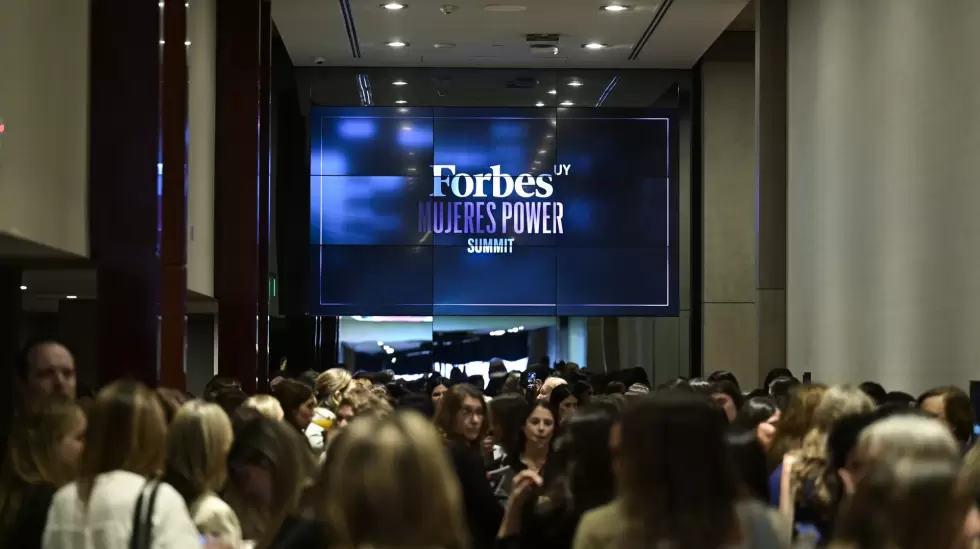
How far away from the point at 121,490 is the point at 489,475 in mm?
2896

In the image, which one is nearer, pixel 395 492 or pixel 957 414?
pixel 395 492

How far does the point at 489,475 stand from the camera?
7.04 m

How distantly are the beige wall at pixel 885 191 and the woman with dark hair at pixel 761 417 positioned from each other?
4.15 meters

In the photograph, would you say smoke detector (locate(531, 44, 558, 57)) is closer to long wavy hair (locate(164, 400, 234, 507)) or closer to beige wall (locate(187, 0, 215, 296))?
beige wall (locate(187, 0, 215, 296))

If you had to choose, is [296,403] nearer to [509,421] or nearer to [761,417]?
[509,421]

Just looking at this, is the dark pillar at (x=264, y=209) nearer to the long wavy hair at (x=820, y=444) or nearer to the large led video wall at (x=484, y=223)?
the large led video wall at (x=484, y=223)

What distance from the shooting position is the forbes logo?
918 inches

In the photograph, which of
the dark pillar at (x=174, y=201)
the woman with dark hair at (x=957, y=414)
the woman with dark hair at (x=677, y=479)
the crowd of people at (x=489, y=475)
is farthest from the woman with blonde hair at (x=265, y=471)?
the dark pillar at (x=174, y=201)

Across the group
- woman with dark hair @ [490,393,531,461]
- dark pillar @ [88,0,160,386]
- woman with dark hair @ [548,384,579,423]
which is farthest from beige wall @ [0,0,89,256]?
woman with dark hair @ [548,384,579,423]

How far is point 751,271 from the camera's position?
23531 millimetres

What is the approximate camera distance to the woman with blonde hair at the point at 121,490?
4.30 meters

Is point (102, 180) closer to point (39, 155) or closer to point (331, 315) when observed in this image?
point (39, 155)

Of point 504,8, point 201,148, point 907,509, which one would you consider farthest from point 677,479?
point 504,8

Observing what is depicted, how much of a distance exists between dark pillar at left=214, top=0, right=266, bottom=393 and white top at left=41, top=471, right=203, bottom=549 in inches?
533
